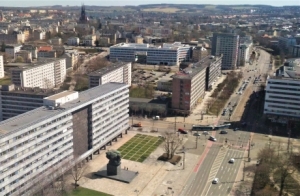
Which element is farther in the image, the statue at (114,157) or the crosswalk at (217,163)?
the crosswalk at (217,163)

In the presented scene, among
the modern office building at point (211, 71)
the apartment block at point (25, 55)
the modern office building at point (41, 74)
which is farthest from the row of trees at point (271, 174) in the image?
the apartment block at point (25, 55)

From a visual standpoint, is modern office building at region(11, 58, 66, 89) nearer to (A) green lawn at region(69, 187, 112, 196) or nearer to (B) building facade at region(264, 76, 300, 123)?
(A) green lawn at region(69, 187, 112, 196)

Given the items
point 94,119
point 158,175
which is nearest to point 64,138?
point 94,119

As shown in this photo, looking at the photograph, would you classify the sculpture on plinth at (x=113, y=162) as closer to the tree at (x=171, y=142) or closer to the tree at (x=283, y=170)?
the tree at (x=171, y=142)

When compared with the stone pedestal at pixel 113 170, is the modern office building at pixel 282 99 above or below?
above

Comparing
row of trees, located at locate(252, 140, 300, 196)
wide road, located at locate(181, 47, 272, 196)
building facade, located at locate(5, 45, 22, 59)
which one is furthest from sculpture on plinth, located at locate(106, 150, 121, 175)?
building facade, located at locate(5, 45, 22, 59)

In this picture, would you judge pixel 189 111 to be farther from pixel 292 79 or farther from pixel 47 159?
pixel 47 159

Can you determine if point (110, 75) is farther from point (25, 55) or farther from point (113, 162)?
point (25, 55)
